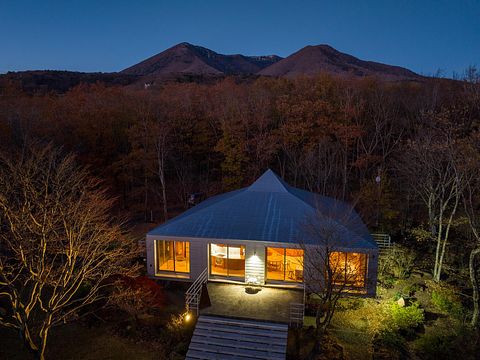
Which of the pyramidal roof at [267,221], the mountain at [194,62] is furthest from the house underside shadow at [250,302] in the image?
the mountain at [194,62]

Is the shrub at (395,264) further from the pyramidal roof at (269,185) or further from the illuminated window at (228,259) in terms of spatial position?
the illuminated window at (228,259)

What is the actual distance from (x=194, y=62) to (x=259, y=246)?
88984 mm

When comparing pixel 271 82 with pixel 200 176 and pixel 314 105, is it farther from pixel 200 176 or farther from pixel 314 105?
pixel 200 176

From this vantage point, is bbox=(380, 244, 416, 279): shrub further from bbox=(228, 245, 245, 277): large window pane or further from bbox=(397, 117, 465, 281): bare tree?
bbox=(228, 245, 245, 277): large window pane

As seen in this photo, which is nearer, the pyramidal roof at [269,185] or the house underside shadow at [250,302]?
the house underside shadow at [250,302]

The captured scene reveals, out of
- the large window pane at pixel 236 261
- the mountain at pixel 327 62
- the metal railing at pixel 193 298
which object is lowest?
the metal railing at pixel 193 298

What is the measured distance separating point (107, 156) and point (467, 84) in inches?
1150

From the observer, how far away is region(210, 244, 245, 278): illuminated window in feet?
47.5

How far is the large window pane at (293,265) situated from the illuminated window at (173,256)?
14.5 ft

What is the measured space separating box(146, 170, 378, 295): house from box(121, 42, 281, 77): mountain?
7430 centimetres

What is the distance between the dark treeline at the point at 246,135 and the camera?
25812mm

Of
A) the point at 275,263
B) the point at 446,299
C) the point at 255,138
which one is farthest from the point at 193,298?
the point at 255,138

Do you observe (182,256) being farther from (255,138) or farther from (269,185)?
(255,138)

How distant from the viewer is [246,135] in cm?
3006
